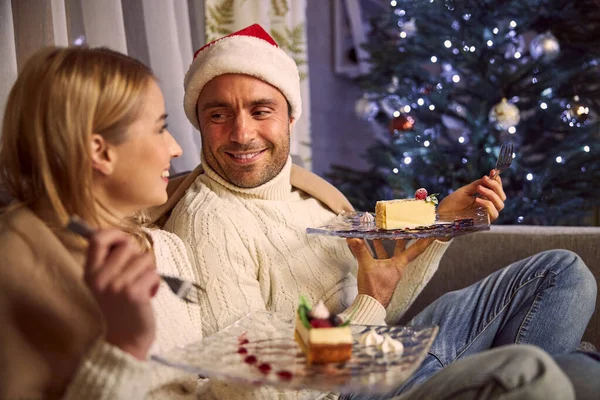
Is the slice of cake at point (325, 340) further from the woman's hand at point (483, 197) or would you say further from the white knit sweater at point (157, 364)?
the woman's hand at point (483, 197)

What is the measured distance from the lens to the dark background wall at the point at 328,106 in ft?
14.4

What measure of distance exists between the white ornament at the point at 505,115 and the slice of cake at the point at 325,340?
2065mm

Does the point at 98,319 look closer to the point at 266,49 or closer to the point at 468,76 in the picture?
the point at 266,49

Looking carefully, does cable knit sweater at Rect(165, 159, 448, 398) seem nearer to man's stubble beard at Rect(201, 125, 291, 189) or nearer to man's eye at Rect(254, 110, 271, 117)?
man's stubble beard at Rect(201, 125, 291, 189)

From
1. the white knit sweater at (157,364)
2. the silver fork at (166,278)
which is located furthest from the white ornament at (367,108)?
the silver fork at (166,278)

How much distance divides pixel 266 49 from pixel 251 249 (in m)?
0.52

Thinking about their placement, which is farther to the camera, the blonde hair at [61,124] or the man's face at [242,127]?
the man's face at [242,127]

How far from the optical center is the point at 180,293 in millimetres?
982

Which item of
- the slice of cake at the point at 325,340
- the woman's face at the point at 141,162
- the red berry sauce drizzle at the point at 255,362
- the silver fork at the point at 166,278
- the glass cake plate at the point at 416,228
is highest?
the woman's face at the point at 141,162

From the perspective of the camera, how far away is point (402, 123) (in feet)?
10.4

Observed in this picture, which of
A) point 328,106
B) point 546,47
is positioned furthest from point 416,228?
point 328,106

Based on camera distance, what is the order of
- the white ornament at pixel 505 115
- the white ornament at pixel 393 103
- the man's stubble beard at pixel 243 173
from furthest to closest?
the white ornament at pixel 393 103
the white ornament at pixel 505 115
the man's stubble beard at pixel 243 173

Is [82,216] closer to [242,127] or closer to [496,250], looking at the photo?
[242,127]

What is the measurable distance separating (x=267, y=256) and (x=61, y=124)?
0.73m
